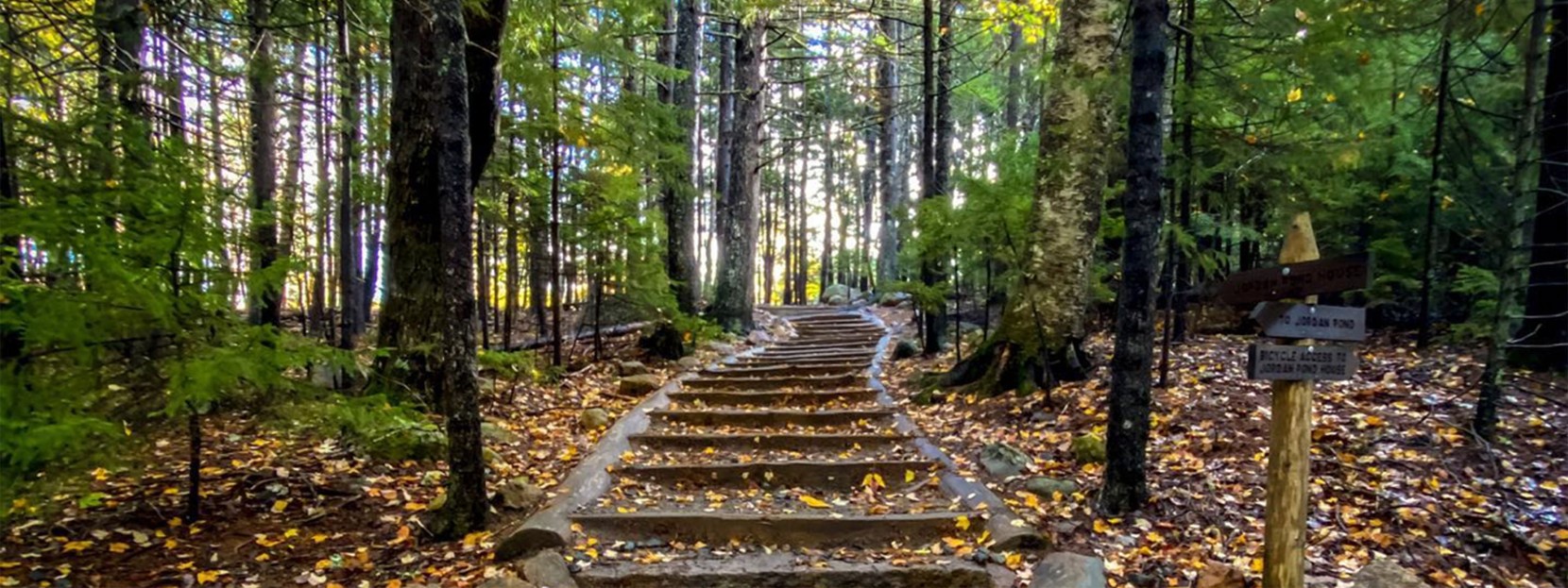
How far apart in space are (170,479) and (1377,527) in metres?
7.18

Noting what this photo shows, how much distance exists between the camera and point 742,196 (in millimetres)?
13953

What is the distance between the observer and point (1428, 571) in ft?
12.3

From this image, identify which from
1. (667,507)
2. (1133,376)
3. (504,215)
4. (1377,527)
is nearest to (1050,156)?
(1133,376)

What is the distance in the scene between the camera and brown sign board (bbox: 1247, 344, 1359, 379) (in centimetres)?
329

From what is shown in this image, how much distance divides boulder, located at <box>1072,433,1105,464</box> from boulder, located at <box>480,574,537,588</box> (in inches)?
152

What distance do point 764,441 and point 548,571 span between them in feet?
9.79

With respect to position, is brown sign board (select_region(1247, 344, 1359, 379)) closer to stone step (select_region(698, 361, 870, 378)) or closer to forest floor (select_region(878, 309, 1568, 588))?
forest floor (select_region(878, 309, 1568, 588))

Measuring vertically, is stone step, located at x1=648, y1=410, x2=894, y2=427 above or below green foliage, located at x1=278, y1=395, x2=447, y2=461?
below

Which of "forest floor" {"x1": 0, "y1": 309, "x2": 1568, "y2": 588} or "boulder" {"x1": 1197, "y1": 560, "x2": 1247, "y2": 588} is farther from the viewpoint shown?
"forest floor" {"x1": 0, "y1": 309, "x2": 1568, "y2": 588}

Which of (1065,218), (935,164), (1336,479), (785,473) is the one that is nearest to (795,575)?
(785,473)

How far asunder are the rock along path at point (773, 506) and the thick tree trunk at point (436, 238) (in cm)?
64

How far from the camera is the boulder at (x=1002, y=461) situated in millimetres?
5449

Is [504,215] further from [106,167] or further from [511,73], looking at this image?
[106,167]

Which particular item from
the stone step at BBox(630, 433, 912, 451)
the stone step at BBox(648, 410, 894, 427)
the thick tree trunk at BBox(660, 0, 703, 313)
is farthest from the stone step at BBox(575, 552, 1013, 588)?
the thick tree trunk at BBox(660, 0, 703, 313)
